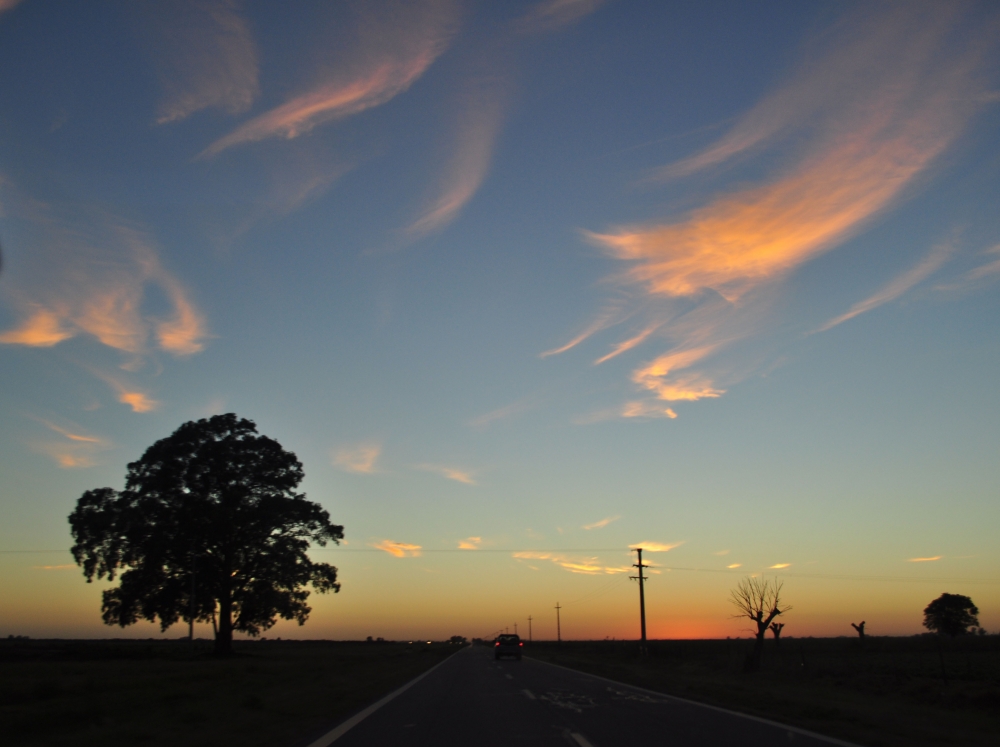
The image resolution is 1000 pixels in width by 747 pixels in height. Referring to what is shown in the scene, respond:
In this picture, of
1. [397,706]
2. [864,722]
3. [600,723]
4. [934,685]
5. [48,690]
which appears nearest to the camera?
[600,723]

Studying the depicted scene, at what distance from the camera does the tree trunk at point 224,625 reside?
144ft

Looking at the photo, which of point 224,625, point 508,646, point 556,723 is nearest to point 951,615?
point 508,646

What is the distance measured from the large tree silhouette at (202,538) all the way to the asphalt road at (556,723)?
26496mm

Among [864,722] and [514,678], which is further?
[514,678]

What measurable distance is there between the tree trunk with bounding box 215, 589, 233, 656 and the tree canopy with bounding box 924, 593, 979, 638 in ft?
384

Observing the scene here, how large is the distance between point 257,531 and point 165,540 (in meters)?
5.28

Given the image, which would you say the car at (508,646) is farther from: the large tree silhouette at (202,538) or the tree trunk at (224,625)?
the tree trunk at (224,625)

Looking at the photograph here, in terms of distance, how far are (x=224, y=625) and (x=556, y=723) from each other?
1431 inches

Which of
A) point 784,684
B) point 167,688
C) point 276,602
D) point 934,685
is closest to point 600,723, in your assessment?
point 167,688

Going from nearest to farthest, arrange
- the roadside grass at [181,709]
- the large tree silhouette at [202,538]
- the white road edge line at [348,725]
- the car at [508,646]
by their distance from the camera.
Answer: the white road edge line at [348,725], the roadside grass at [181,709], the large tree silhouette at [202,538], the car at [508,646]

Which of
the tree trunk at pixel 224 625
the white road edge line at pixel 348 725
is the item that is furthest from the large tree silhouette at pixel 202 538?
the white road edge line at pixel 348 725

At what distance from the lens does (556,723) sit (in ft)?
45.1

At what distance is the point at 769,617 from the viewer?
1433 inches

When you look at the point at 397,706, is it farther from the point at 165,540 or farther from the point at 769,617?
the point at 165,540
